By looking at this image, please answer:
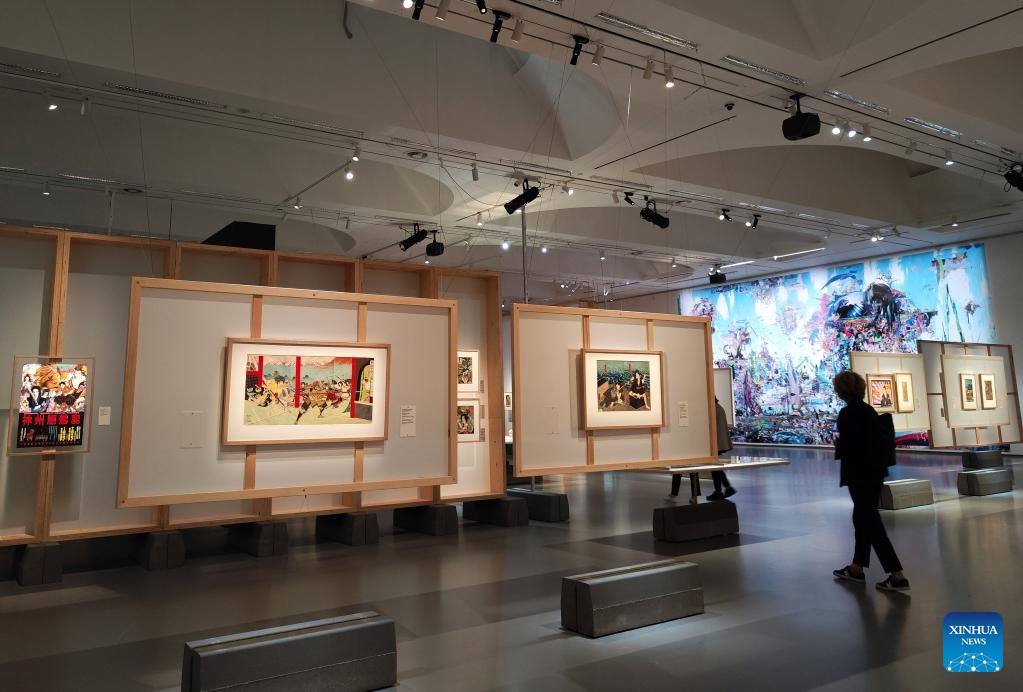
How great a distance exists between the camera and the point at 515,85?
10227mm

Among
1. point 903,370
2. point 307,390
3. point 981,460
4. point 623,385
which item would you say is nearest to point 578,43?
point 623,385

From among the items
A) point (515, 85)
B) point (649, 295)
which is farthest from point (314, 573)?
point (649, 295)

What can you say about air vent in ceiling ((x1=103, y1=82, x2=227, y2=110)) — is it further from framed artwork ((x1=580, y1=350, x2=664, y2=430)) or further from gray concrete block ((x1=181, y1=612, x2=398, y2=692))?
gray concrete block ((x1=181, y1=612, x2=398, y2=692))

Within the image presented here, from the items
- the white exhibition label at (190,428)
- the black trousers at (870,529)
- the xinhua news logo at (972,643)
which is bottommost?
the xinhua news logo at (972,643)

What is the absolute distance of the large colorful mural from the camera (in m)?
17.8

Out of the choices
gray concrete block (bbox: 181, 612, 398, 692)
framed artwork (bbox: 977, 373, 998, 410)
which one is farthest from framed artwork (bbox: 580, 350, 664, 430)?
framed artwork (bbox: 977, 373, 998, 410)

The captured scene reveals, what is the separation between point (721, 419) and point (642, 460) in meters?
5.12

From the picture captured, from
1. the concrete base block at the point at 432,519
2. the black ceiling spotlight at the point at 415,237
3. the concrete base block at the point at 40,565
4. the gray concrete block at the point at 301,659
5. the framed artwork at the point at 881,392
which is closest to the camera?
the gray concrete block at the point at 301,659

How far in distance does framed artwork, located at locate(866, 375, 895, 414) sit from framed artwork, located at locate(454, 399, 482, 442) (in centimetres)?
775

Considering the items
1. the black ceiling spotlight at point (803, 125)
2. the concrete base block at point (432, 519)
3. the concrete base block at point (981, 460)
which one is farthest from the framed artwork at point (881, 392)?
the concrete base block at point (432, 519)

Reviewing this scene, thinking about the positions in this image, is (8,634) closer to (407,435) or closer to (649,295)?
(407,435)

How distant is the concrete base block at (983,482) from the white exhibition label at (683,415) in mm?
6870

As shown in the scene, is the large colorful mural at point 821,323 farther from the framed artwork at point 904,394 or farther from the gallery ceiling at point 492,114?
the framed artwork at point 904,394

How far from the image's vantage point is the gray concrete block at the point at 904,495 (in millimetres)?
10570
